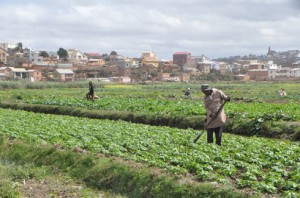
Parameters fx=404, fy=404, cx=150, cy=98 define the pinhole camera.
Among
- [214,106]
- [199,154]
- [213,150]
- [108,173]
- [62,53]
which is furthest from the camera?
[62,53]

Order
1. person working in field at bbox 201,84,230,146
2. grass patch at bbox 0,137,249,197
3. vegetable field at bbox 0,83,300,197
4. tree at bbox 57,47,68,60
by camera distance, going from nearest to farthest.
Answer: grass patch at bbox 0,137,249,197 < vegetable field at bbox 0,83,300,197 < person working in field at bbox 201,84,230,146 < tree at bbox 57,47,68,60

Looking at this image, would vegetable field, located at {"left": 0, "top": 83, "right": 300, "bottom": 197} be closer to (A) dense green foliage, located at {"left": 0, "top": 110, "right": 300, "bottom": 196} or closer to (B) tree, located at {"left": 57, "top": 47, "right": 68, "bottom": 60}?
(A) dense green foliage, located at {"left": 0, "top": 110, "right": 300, "bottom": 196}

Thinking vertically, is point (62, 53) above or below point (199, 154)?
above

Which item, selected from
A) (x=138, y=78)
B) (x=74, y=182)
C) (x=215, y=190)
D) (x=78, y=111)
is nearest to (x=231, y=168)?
(x=215, y=190)

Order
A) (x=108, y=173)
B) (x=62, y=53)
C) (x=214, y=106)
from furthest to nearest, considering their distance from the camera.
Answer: (x=62, y=53) < (x=214, y=106) < (x=108, y=173)

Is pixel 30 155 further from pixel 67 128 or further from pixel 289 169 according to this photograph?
pixel 289 169

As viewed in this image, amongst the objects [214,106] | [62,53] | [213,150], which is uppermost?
[62,53]

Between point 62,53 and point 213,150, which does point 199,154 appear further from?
point 62,53

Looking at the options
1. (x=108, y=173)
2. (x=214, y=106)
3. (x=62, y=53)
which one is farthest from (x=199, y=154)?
(x=62, y=53)

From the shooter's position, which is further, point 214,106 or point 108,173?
point 214,106

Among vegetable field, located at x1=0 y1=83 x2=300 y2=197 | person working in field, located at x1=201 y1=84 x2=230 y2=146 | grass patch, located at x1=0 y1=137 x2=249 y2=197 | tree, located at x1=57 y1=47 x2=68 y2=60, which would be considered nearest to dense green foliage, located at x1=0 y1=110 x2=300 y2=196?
vegetable field, located at x1=0 y1=83 x2=300 y2=197

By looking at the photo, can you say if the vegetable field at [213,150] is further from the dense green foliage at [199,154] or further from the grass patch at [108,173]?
the grass patch at [108,173]

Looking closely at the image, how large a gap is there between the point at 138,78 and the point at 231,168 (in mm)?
127367

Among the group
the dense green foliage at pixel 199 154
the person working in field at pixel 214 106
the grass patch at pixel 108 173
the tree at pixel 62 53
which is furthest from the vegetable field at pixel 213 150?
the tree at pixel 62 53
